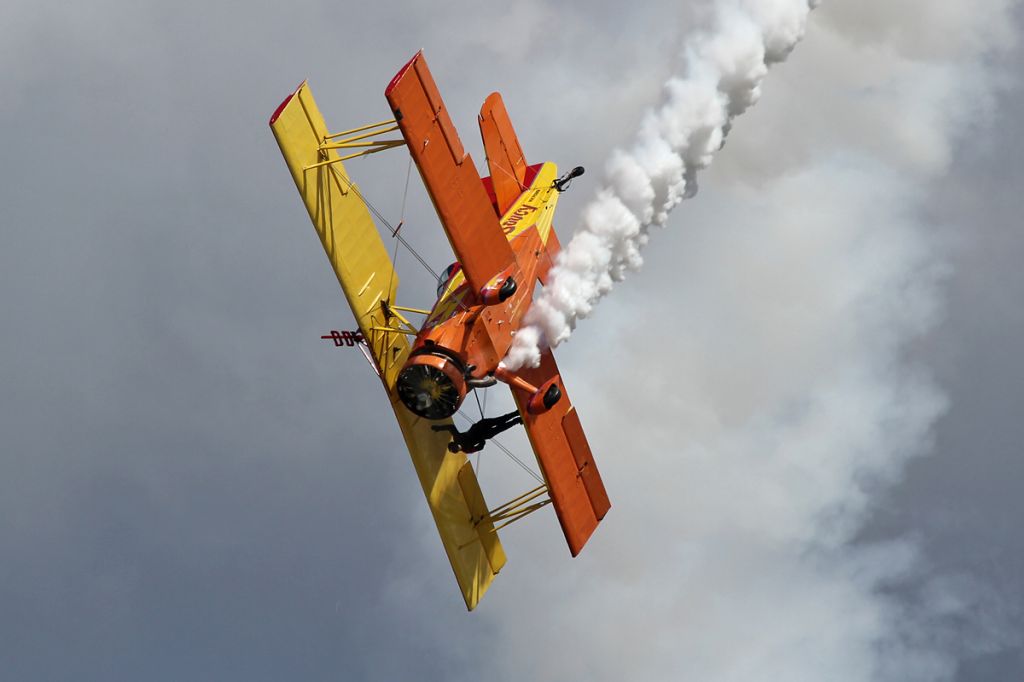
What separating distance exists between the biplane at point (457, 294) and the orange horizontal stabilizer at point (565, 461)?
4 cm

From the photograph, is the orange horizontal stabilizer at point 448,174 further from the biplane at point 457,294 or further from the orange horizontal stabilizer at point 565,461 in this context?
the orange horizontal stabilizer at point 565,461

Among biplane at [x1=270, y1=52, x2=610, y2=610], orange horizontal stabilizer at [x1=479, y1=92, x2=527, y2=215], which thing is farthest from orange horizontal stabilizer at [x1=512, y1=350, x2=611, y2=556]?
orange horizontal stabilizer at [x1=479, y1=92, x2=527, y2=215]

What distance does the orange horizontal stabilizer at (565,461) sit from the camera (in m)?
43.3

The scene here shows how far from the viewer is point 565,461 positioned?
44.4 m

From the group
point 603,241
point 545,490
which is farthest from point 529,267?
point 545,490

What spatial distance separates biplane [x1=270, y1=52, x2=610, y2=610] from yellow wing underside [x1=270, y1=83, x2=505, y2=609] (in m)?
0.03

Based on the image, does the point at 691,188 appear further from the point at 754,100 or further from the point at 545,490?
the point at 545,490

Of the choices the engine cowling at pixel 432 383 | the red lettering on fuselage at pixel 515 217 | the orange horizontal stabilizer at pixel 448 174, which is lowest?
the engine cowling at pixel 432 383

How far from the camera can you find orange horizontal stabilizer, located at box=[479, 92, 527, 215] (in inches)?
1743

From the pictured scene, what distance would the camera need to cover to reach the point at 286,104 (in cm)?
4103

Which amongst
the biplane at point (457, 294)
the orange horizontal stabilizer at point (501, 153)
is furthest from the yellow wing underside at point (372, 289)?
the orange horizontal stabilizer at point (501, 153)

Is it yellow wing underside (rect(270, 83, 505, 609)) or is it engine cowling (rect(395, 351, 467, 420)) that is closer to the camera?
engine cowling (rect(395, 351, 467, 420))

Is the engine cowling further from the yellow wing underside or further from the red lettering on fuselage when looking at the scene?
the red lettering on fuselage

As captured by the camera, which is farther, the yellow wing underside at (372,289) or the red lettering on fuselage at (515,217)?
the red lettering on fuselage at (515,217)
